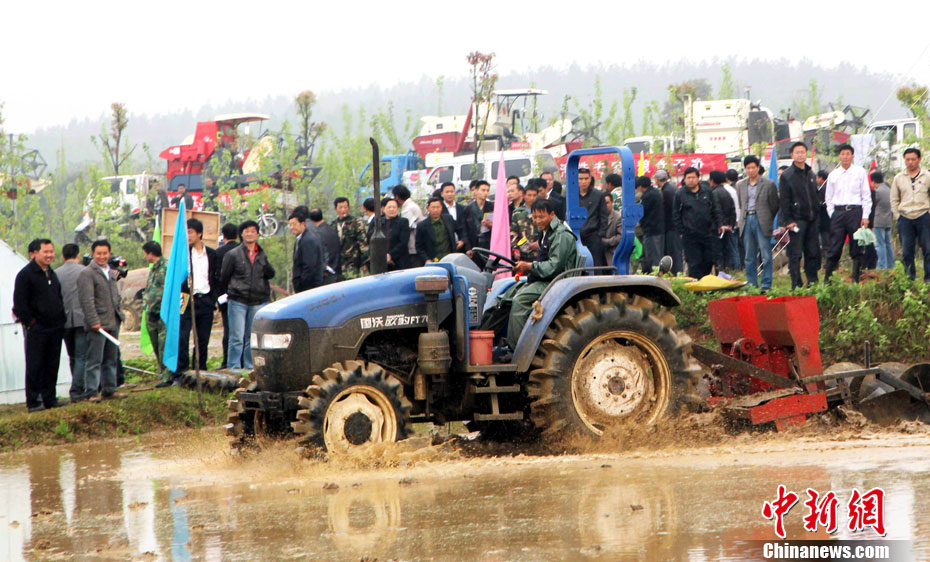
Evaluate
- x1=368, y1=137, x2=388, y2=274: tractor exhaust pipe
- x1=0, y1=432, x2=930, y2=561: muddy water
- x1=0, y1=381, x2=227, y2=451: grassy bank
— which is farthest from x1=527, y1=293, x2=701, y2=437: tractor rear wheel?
x1=0, y1=381, x2=227, y2=451: grassy bank

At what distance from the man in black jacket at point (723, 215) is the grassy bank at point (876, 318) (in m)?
2.56

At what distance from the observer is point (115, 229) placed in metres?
33.3

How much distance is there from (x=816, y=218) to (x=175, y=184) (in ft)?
106

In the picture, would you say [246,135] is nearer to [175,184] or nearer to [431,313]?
[175,184]

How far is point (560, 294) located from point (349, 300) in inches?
61.6

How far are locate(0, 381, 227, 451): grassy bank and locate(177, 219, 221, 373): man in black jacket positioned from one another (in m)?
1.01

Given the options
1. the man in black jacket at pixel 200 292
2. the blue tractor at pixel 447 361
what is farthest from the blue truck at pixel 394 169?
the blue tractor at pixel 447 361

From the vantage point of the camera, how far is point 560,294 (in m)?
8.61

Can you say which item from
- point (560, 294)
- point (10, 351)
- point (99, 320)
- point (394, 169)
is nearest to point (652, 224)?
point (560, 294)

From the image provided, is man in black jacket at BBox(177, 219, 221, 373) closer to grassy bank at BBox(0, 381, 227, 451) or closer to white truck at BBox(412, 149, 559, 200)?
grassy bank at BBox(0, 381, 227, 451)

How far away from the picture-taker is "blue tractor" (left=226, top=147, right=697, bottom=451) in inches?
320

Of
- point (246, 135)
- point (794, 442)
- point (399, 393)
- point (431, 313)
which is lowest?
point (794, 442)

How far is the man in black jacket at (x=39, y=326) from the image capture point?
11.7 metres

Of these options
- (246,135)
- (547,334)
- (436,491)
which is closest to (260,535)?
(436,491)
